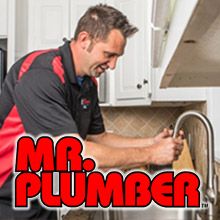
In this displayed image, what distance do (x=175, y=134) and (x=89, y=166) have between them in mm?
286

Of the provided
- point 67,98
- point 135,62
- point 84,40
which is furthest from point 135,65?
point 67,98

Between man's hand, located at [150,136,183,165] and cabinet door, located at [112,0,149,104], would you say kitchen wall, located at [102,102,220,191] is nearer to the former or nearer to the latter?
cabinet door, located at [112,0,149,104]

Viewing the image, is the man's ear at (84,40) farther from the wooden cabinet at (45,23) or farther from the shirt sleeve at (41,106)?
the wooden cabinet at (45,23)

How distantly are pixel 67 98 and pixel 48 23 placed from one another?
1602 millimetres

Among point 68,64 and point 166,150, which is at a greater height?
point 68,64

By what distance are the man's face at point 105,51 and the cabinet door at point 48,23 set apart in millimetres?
1434

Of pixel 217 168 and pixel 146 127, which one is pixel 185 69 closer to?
pixel 217 168

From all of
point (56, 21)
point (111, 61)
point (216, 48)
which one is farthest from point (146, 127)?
point (216, 48)

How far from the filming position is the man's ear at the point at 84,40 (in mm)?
1284

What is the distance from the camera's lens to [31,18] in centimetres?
267

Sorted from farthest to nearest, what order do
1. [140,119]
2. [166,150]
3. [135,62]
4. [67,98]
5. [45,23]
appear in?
[140,119] → [45,23] → [135,62] → [67,98] → [166,150]

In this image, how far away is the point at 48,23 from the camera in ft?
8.79

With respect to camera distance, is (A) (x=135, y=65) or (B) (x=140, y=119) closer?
(A) (x=135, y=65)

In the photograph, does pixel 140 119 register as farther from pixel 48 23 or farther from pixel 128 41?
pixel 48 23
